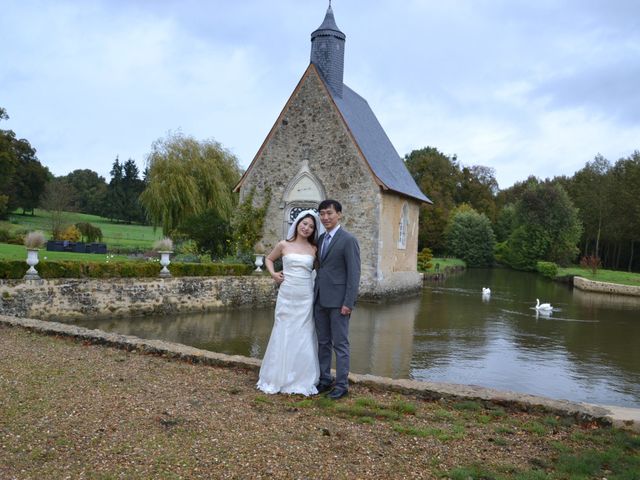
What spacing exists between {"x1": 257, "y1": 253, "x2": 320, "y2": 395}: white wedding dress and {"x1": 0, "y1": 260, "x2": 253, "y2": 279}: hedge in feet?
25.3

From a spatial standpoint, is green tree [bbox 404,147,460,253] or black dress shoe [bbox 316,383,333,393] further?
green tree [bbox 404,147,460,253]

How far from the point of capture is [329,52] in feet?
65.0

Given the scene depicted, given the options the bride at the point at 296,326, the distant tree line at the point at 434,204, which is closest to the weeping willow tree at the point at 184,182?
the distant tree line at the point at 434,204

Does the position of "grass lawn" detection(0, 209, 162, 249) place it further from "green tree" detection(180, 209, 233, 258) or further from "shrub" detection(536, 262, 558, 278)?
"shrub" detection(536, 262, 558, 278)

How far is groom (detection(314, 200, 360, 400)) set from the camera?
550cm

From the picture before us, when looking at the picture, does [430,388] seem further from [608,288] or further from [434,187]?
[434,187]

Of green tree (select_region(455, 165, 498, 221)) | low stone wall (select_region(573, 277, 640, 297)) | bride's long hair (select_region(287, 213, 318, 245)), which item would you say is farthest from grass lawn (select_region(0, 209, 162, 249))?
bride's long hair (select_region(287, 213, 318, 245))

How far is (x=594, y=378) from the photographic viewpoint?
8.61 meters

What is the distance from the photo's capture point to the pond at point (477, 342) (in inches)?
324

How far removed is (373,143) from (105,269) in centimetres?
1229

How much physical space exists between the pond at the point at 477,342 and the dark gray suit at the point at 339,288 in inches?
107

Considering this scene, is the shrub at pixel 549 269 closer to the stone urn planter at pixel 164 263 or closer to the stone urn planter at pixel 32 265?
the stone urn planter at pixel 164 263

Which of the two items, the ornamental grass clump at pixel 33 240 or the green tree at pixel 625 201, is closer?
the ornamental grass clump at pixel 33 240

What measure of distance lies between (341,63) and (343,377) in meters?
16.9
